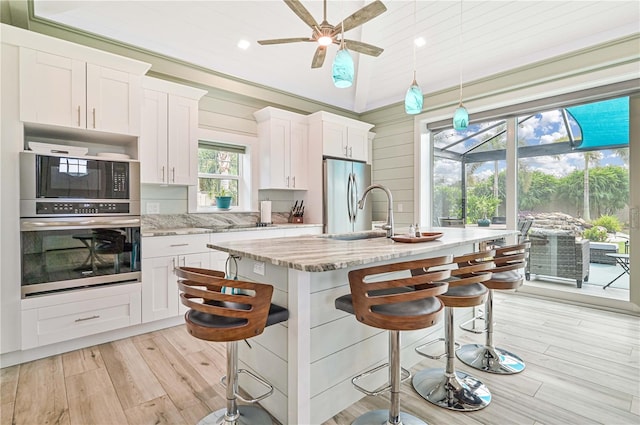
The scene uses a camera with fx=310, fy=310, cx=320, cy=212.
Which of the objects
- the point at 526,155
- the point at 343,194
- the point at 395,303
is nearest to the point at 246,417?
the point at 395,303

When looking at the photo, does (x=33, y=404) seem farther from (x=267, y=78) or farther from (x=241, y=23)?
(x=267, y=78)

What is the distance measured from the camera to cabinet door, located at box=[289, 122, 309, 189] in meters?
4.49

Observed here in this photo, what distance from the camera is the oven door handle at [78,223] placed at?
2.41 meters

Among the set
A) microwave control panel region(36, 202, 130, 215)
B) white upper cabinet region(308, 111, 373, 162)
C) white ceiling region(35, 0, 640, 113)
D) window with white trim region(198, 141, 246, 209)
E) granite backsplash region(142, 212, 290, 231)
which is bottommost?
granite backsplash region(142, 212, 290, 231)

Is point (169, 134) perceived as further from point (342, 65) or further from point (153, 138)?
point (342, 65)

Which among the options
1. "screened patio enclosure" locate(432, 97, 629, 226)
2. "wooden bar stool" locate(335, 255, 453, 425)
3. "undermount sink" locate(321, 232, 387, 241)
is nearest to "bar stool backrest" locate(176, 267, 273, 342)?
"wooden bar stool" locate(335, 255, 453, 425)

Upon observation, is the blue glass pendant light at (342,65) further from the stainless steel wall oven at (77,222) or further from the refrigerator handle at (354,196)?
the refrigerator handle at (354,196)

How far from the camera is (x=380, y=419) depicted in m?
1.74

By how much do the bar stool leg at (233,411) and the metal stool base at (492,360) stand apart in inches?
63.5

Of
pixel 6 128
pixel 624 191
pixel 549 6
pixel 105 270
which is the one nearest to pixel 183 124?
pixel 6 128

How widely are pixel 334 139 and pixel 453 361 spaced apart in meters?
3.40

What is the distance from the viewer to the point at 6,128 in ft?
7.80

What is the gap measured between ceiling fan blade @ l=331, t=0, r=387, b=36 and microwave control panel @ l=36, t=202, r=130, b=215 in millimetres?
2376

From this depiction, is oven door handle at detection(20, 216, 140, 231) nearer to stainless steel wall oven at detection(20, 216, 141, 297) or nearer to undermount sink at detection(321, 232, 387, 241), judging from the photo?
stainless steel wall oven at detection(20, 216, 141, 297)
